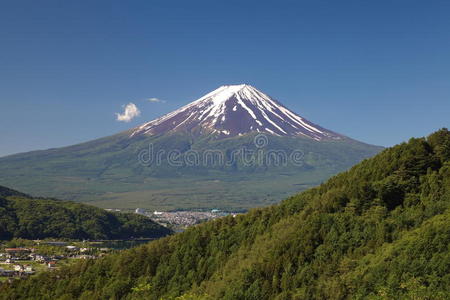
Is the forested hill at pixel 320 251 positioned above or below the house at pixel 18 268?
above

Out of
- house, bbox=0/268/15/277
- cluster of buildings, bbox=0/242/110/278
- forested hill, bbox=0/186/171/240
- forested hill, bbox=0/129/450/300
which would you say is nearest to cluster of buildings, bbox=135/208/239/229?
forested hill, bbox=0/186/171/240

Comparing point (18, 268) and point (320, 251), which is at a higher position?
point (320, 251)

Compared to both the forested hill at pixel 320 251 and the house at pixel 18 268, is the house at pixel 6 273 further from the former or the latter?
the forested hill at pixel 320 251

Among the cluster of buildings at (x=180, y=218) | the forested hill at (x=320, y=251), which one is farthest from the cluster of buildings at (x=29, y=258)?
the cluster of buildings at (x=180, y=218)

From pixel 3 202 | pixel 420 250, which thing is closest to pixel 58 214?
pixel 3 202

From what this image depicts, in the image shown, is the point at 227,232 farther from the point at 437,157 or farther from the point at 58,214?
the point at 58,214

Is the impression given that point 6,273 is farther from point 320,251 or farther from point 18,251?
point 320,251

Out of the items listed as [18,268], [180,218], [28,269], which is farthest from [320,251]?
[180,218]
